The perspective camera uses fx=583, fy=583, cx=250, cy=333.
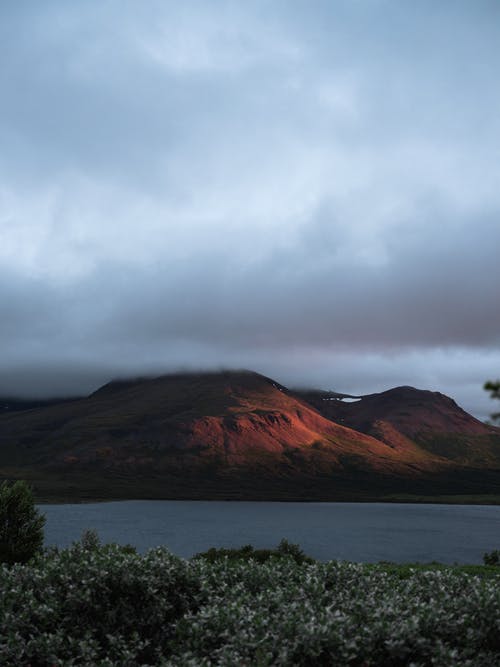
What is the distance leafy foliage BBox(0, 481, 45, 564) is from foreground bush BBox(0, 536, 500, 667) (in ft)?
37.5

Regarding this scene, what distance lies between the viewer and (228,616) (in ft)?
44.1

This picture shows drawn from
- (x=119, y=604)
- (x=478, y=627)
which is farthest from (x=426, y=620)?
(x=119, y=604)

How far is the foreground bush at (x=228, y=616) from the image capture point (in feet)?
39.5

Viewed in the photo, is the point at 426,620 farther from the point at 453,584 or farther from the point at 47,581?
the point at 47,581

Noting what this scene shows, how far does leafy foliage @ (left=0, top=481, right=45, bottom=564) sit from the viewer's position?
92.2 feet

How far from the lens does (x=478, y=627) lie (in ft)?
44.2

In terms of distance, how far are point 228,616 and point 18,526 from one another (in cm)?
1913

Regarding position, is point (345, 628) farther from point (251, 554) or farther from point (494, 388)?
point (251, 554)

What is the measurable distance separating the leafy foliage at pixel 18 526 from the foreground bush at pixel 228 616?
11.4 metres

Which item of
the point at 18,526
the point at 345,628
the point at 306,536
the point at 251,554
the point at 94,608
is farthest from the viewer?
the point at 306,536

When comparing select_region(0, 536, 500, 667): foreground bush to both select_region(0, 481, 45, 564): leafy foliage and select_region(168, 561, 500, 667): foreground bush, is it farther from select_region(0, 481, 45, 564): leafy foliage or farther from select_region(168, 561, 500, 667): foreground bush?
select_region(0, 481, 45, 564): leafy foliage

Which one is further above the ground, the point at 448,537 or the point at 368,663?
the point at 368,663

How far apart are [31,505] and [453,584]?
70.7 ft

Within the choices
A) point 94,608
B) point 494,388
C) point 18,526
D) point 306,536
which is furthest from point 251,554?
point 306,536
